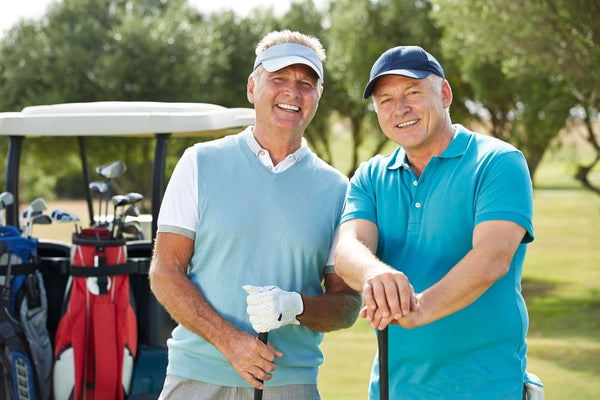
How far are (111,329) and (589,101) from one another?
8.35m

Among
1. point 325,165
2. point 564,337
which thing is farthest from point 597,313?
point 325,165

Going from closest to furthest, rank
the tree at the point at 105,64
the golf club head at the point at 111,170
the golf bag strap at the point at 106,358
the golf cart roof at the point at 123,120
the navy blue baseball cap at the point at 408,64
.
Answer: the navy blue baseball cap at the point at 408,64, the golf bag strap at the point at 106,358, the golf cart roof at the point at 123,120, the golf club head at the point at 111,170, the tree at the point at 105,64

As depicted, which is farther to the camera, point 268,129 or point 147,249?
point 147,249

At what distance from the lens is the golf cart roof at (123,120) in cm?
383

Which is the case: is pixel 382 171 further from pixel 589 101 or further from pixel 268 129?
pixel 589 101

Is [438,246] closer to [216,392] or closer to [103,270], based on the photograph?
[216,392]

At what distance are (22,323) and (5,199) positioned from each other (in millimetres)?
573

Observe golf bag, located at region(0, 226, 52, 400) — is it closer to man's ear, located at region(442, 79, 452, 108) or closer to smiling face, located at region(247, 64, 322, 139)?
smiling face, located at region(247, 64, 322, 139)

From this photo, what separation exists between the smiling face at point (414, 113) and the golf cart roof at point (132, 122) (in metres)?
1.65

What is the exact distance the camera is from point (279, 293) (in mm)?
2217

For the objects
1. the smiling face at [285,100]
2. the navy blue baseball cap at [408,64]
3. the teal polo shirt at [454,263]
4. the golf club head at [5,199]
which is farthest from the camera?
the golf club head at [5,199]

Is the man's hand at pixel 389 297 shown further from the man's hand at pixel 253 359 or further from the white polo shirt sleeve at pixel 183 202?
the white polo shirt sleeve at pixel 183 202

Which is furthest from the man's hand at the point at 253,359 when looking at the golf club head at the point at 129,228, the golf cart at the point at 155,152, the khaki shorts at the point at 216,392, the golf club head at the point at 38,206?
the golf club head at the point at 38,206

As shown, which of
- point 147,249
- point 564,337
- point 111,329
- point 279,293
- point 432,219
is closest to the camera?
point 432,219
